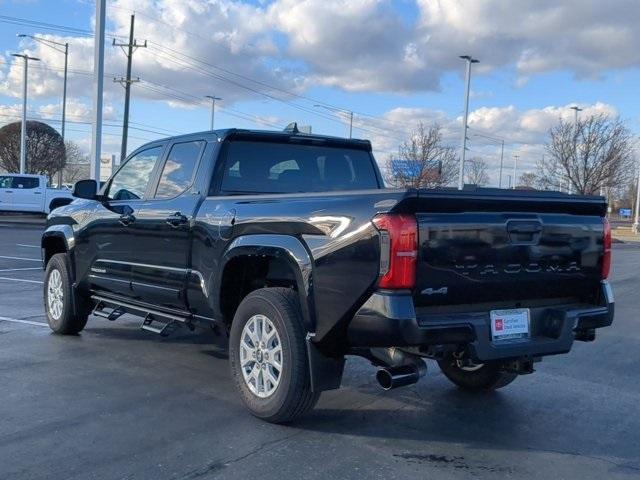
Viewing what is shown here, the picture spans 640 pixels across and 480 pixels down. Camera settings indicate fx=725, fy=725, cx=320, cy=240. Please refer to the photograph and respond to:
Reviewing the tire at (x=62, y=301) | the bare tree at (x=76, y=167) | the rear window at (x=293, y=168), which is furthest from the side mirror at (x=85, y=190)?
the bare tree at (x=76, y=167)

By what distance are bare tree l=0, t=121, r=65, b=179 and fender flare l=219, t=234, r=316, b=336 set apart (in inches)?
1885

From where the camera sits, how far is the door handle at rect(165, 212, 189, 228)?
226 inches

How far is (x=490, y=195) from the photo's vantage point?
443 centimetres

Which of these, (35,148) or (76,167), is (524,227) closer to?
(35,148)

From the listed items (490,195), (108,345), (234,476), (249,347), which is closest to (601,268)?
(490,195)

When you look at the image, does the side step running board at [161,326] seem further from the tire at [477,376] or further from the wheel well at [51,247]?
the tire at [477,376]

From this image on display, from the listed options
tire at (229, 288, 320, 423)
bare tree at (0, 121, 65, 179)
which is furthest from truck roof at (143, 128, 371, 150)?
bare tree at (0, 121, 65, 179)

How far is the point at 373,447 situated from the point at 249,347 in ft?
3.75

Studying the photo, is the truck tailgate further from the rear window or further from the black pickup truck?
the rear window

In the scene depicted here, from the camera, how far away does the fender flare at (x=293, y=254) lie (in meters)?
4.52

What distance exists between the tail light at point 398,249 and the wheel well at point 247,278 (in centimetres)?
109

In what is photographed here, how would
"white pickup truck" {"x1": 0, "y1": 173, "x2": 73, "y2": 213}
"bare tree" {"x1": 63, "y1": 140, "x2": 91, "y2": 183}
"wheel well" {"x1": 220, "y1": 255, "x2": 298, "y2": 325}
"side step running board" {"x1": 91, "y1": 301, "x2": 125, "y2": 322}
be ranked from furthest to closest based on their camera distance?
1. "bare tree" {"x1": 63, "y1": 140, "x2": 91, "y2": 183}
2. "white pickup truck" {"x1": 0, "y1": 173, "x2": 73, "y2": 213}
3. "side step running board" {"x1": 91, "y1": 301, "x2": 125, "y2": 322}
4. "wheel well" {"x1": 220, "y1": 255, "x2": 298, "y2": 325}

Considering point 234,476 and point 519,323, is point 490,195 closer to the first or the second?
point 519,323

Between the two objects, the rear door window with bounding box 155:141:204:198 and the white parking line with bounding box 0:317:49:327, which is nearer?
the rear door window with bounding box 155:141:204:198
